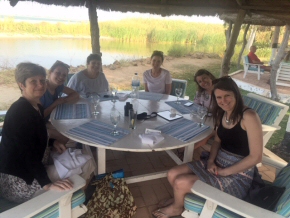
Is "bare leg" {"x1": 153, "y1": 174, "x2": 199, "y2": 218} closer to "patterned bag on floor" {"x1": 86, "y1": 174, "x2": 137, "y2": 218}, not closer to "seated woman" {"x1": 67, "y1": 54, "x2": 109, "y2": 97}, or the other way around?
"patterned bag on floor" {"x1": 86, "y1": 174, "x2": 137, "y2": 218}

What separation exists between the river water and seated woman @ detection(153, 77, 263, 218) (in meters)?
9.13

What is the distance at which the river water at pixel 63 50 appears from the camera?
10.2 m

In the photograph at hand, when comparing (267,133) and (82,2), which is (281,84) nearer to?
(267,133)

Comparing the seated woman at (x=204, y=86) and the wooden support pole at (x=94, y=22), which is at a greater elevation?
the wooden support pole at (x=94, y=22)

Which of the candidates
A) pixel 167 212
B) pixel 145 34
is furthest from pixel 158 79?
pixel 145 34

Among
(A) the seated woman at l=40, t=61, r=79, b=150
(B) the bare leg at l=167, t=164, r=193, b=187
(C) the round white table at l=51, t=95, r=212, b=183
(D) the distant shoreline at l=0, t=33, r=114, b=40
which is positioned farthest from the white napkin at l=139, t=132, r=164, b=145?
(D) the distant shoreline at l=0, t=33, r=114, b=40

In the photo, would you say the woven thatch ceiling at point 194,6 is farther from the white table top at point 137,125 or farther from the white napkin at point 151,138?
the white napkin at point 151,138

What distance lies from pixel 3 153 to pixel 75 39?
1586cm

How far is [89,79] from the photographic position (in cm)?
299

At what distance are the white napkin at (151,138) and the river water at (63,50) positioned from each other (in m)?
8.97

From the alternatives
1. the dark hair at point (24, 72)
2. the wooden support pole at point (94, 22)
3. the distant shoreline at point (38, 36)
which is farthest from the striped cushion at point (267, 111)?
the distant shoreline at point (38, 36)

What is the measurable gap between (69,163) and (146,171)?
3.98 ft

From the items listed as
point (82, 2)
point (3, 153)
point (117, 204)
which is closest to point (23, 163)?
point (3, 153)

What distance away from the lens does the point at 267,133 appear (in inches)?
92.7
